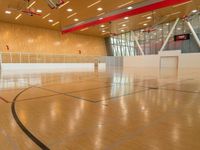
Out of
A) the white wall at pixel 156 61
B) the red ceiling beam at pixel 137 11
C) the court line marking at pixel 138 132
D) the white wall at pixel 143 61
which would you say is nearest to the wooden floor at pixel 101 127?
the court line marking at pixel 138 132

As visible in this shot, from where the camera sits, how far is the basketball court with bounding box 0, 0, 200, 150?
1220 millimetres

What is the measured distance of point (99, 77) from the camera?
660cm

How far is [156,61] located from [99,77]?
1432 centimetres

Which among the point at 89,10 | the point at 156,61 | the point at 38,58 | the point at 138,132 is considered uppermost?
the point at 89,10

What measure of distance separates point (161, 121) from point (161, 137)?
34 cm

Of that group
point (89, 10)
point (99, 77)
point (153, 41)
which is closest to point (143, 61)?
point (153, 41)

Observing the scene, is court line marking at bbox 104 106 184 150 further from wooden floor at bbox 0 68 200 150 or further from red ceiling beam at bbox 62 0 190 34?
red ceiling beam at bbox 62 0 190 34

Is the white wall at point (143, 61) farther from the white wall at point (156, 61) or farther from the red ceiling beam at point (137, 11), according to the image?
the red ceiling beam at point (137, 11)

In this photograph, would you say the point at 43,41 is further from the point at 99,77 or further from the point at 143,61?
the point at 99,77

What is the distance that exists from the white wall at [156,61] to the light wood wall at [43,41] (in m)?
5.59

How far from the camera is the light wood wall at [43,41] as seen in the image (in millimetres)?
17125

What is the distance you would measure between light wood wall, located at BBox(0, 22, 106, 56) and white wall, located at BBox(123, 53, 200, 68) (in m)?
5.59

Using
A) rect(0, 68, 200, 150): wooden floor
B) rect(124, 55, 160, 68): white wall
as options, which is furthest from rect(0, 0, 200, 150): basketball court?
Answer: rect(124, 55, 160, 68): white wall

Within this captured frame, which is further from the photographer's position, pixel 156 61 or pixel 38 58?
pixel 156 61
